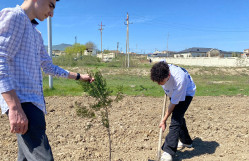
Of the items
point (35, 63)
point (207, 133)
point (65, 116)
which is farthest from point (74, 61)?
point (35, 63)

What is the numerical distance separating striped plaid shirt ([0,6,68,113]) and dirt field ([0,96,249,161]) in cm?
149

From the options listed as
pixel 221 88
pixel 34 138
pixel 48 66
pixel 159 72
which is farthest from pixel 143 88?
pixel 34 138

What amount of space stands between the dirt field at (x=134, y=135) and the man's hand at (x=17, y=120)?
5.33 ft

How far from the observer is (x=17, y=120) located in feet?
5.22

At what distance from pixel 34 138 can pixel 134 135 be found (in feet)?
10.2

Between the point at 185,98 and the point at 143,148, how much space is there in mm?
1307

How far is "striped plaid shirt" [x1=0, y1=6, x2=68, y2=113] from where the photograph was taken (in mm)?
1566

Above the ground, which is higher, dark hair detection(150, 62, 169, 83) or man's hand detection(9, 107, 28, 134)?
dark hair detection(150, 62, 169, 83)

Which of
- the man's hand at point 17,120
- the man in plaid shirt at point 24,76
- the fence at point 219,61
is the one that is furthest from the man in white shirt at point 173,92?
the fence at point 219,61

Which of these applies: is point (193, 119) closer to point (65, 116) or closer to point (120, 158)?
point (120, 158)

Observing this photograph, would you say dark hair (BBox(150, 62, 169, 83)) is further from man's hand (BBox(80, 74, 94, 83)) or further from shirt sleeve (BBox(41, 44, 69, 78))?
shirt sleeve (BBox(41, 44, 69, 78))

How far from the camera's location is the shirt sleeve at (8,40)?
5.08 feet

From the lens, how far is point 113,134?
4.61m

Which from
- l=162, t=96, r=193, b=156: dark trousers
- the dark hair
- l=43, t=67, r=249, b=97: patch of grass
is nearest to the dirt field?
l=162, t=96, r=193, b=156: dark trousers
